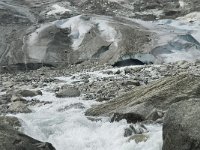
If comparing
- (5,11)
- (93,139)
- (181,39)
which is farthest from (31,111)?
(5,11)

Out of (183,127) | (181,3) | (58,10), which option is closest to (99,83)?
(183,127)

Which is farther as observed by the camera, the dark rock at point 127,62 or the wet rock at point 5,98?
the dark rock at point 127,62

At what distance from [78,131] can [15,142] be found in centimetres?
291

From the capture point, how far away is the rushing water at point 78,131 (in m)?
9.96

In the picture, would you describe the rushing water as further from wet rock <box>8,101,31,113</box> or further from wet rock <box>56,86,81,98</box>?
wet rock <box>56,86,81,98</box>

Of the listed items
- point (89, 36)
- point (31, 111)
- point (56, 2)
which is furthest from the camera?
point (56, 2)

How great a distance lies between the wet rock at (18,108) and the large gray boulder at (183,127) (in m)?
6.79

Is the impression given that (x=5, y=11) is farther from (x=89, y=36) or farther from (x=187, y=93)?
(x=187, y=93)

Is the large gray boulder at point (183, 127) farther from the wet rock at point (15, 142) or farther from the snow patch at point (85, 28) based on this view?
the snow patch at point (85, 28)

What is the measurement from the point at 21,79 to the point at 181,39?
1038 centimetres

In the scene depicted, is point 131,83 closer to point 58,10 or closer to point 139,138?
point 139,138

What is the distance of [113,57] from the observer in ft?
91.0

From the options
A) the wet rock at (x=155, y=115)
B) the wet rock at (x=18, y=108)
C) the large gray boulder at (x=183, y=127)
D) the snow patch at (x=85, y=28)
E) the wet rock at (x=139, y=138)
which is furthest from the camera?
the snow patch at (x=85, y=28)

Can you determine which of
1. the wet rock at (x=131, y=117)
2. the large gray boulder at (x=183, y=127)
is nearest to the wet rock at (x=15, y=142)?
the large gray boulder at (x=183, y=127)
